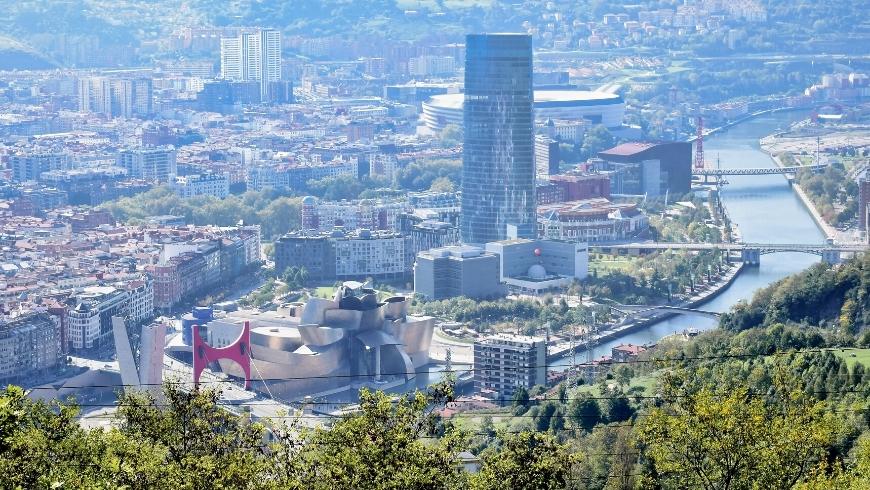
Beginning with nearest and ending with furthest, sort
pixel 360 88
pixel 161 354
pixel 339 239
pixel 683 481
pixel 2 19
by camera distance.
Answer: pixel 683 481 → pixel 161 354 → pixel 339 239 → pixel 360 88 → pixel 2 19

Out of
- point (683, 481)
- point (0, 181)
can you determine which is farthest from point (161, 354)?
point (0, 181)

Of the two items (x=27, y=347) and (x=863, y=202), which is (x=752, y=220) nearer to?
(x=863, y=202)

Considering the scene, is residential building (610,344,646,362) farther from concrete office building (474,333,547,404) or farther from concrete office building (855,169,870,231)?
concrete office building (855,169,870,231)

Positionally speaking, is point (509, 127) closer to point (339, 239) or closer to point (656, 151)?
point (339, 239)

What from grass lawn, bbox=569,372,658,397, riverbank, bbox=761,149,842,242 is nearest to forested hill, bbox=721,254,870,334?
grass lawn, bbox=569,372,658,397

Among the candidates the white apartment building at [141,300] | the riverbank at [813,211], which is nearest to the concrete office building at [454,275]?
the white apartment building at [141,300]

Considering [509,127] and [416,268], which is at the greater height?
[509,127]
